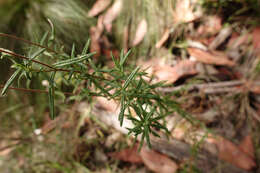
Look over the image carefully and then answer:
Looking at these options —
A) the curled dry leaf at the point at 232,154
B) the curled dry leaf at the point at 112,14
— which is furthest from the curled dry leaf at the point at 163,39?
the curled dry leaf at the point at 232,154

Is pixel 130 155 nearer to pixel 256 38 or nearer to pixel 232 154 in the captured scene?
pixel 232 154

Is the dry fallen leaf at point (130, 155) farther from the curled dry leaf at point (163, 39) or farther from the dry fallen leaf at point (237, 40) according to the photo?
the dry fallen leaf at point (237, 40)

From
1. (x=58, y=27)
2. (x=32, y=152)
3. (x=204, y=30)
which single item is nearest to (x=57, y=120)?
(x=32, y=152)

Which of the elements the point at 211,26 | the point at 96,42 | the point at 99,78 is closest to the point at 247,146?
the point at 211,26

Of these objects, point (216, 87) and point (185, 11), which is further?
point (185, 11)

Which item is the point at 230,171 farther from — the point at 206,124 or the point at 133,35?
the point at 133,35

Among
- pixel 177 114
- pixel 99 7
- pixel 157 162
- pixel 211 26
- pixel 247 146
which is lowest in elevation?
pixel 157 162
